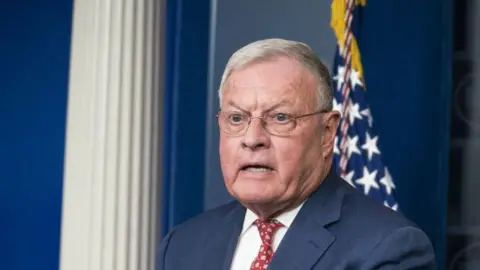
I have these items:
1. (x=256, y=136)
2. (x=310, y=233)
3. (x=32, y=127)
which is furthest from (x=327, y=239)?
(x=32, y=127)

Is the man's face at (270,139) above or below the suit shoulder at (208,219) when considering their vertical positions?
above

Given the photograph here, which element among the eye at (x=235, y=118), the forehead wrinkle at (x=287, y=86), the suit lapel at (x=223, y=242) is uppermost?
the forehead wrinkle at (x=287, y=86)

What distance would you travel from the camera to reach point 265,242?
1.66 metres

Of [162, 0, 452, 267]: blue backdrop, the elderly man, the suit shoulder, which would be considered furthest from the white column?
the elderly man

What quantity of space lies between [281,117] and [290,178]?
12 cm

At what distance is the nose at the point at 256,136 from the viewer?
1.60 meters

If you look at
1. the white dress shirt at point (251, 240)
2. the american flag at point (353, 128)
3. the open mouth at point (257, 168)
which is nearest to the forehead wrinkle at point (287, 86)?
the open mouth at point (257, 168)

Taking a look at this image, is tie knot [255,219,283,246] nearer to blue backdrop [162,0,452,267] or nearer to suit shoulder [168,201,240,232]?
suit shoulder [168,201,240,232]

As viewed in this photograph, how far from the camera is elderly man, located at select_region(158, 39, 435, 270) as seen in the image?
1578mm

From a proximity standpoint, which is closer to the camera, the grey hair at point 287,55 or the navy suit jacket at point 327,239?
the navy suit jacket at point 327,239

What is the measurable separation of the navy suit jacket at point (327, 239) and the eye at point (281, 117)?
7.3 inches

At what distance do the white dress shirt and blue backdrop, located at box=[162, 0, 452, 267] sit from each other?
64.1 inches

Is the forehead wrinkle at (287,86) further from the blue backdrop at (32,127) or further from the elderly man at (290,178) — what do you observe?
the blue backdrop at (32,127)

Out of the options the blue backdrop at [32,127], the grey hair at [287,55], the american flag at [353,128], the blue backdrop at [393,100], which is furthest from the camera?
the blue backdrop at [32,127]
